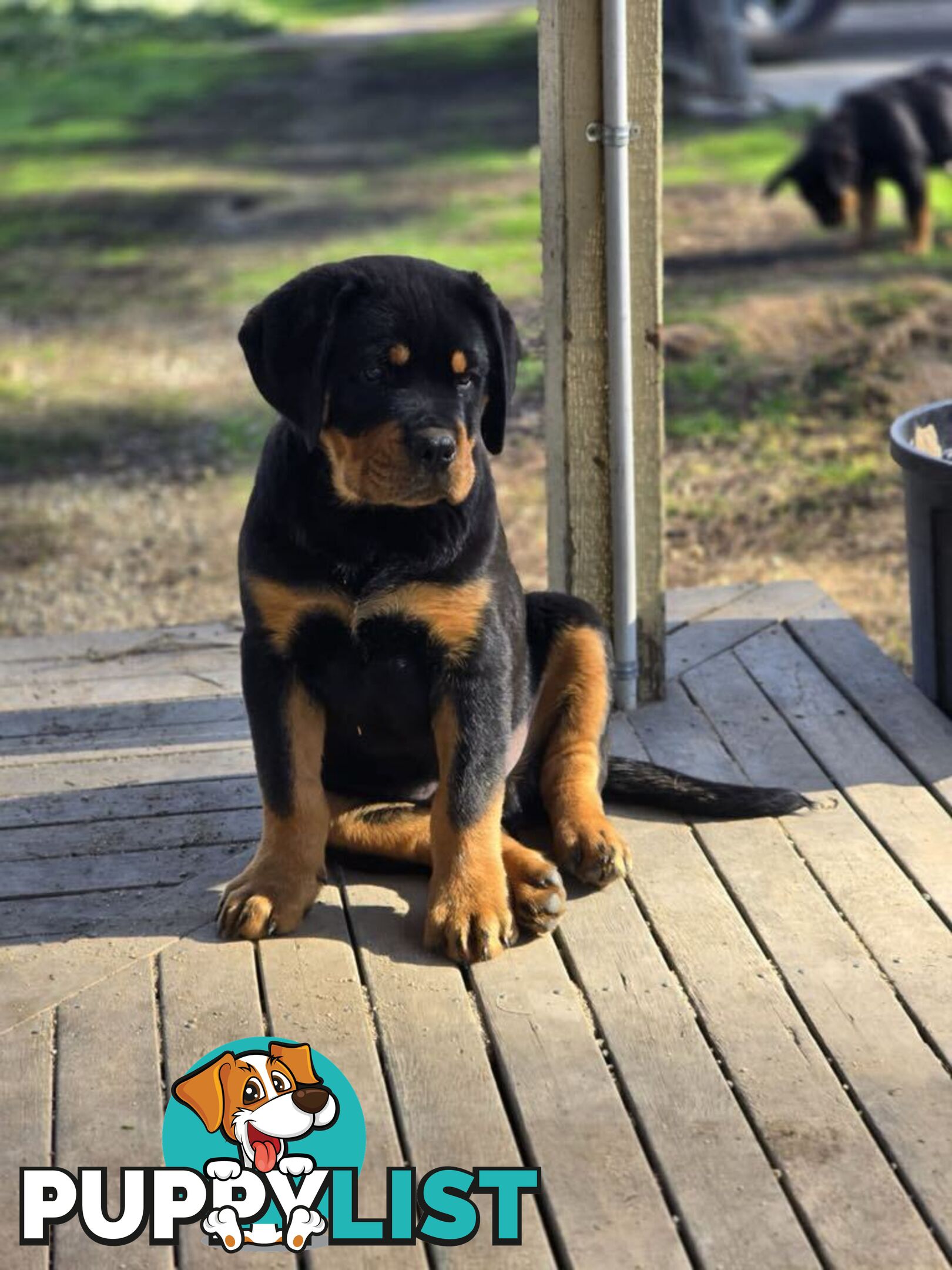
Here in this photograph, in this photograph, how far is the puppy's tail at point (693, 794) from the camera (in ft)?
12.5

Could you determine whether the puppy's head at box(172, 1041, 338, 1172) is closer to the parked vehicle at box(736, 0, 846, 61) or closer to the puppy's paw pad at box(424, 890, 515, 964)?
the puppy's paw pad at box(424, 890, 515, 964)

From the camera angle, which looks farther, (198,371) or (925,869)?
(198,371)

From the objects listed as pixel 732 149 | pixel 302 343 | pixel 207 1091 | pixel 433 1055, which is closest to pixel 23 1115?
pixel 207 1091

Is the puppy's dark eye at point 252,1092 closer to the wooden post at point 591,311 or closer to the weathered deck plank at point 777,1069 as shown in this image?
the weathered deck plank at point 777,1069

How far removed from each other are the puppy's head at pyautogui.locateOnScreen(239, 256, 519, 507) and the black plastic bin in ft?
4.88

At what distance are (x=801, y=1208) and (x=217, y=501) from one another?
486cm

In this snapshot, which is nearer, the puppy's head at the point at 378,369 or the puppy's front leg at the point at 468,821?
the puppy's head at the point at 378,369

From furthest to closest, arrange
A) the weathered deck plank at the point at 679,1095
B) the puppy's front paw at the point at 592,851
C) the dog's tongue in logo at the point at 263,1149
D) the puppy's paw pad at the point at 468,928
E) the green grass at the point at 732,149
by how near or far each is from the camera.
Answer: the green grass at the point at 732,149, the puppy's front paw at the point at 592,851, the puppy's paw pad at the point at 468,928, the dog's tongue in logo at the point at 263,1149, the weathered deck plank at the point at 679,1095

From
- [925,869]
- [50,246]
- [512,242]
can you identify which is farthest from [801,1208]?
[50,246]

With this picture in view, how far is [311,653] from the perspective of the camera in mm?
3348

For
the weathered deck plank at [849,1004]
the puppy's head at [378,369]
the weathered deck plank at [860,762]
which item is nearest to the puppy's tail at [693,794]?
the weathered deck plank at [849,1004]

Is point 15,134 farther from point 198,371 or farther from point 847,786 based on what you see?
point 847,786

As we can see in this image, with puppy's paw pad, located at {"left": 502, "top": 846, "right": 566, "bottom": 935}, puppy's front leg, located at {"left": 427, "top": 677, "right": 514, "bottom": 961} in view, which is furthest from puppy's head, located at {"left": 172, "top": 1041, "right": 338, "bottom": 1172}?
puppy's paw pad, located at {"left": 502, "top": 846, "right": 566, "bottom": 935}

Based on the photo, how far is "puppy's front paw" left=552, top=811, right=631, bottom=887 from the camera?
3.50m
